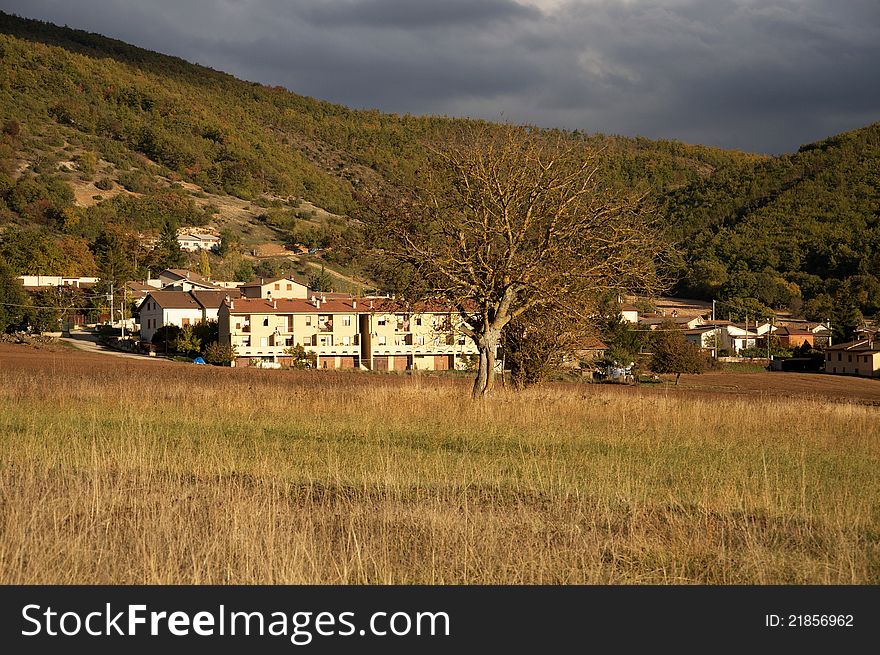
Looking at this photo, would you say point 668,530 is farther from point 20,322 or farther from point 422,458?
point 20,322

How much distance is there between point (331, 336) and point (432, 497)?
246 feet

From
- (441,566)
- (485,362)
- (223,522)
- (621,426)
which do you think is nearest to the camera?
(441,566)

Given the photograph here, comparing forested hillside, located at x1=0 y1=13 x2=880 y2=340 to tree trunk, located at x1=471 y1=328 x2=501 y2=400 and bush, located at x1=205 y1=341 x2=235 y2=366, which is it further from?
tree trunk, located at x1=471 y1=328 x2=501 y2=400

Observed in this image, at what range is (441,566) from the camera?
7160mm

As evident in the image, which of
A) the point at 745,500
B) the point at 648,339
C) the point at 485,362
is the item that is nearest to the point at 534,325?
the point at 485,362

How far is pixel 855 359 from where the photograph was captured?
90500mm

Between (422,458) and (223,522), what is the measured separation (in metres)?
4.72

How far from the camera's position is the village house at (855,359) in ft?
291

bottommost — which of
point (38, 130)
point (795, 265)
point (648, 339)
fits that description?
point (648, 339)

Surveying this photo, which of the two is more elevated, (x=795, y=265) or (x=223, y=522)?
(x=795, y=265)

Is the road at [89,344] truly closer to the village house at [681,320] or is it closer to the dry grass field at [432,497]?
the dry grass field at [432,497]

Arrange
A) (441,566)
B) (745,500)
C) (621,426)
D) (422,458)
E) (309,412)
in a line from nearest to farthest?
(441,566) < (745,500) < (422,458) < (621,426) < (309,412)

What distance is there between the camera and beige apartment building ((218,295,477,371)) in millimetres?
79938

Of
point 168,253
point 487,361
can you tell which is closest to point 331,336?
point 168,253
